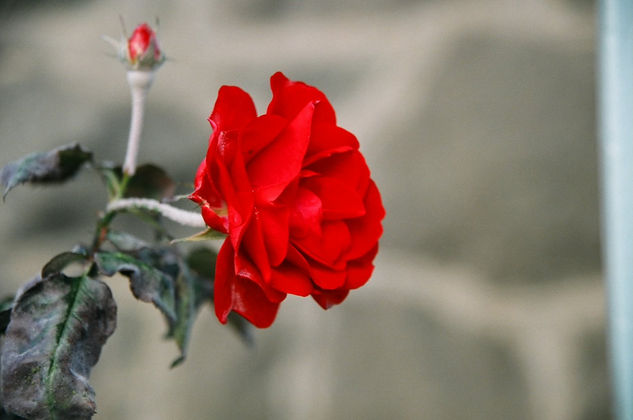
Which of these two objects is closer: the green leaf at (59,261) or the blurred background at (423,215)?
the green leaf at (59,261)

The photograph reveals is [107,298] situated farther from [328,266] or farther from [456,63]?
[456,63]

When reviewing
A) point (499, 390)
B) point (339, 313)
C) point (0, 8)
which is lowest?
point (499, 390)

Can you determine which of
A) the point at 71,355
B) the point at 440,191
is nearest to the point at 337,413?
the point at 440,191

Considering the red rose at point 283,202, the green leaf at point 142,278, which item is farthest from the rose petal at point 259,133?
the green leaf at point 142,278

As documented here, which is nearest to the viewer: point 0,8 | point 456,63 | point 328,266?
point 328,266

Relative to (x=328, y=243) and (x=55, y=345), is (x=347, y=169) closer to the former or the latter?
(x=328, y=243)

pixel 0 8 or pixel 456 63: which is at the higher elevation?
pixel 0 8

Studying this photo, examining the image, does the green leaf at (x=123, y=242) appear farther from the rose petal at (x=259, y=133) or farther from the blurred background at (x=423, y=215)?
the blurred background at (x=423, y=215)
